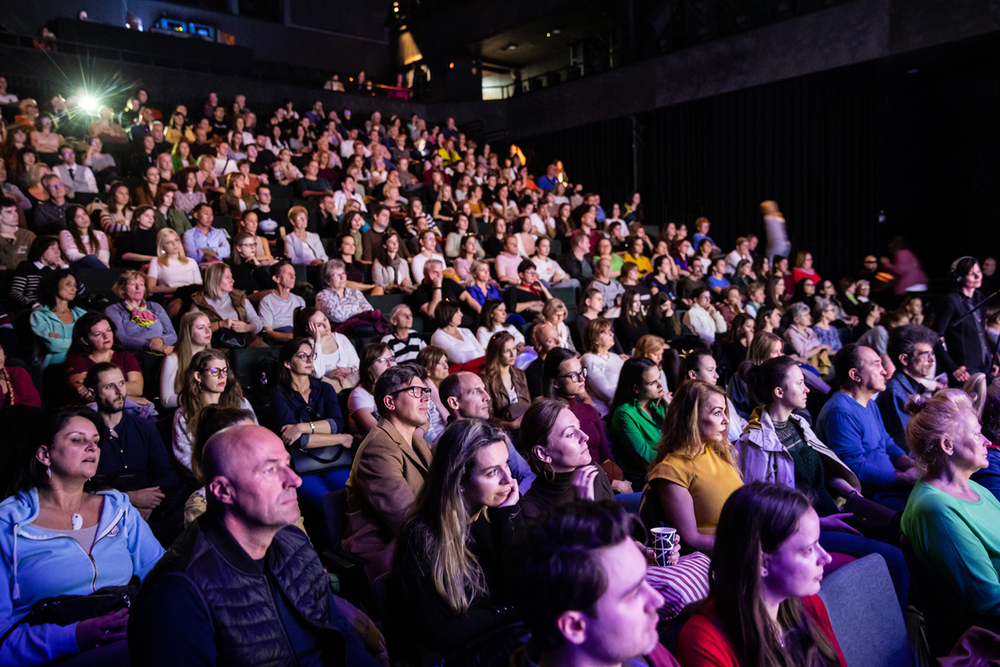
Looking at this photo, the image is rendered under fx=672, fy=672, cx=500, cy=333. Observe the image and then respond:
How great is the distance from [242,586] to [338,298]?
144 inches

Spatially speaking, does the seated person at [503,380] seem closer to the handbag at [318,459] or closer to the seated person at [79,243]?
the handbag at [318,459]

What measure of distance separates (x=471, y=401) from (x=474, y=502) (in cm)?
128

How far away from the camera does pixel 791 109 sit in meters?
9.10

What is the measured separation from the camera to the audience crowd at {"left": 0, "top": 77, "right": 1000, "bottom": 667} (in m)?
1.34

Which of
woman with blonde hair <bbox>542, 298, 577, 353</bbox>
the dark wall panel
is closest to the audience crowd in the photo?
woman with blonde hair <bbox>542, 298, 577, 353</bbox>

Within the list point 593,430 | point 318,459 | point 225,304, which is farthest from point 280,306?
point 593,430

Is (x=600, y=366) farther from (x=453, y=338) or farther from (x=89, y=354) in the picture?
(x=89, y=354)

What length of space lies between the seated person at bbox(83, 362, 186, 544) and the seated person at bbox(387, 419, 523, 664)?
1491 mm

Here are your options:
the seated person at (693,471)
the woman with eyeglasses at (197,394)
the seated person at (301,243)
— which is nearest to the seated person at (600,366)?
Answer: the seated person at (693,471)

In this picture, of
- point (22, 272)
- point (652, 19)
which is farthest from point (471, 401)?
point (652, 19)

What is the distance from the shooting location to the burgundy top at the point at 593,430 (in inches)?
125

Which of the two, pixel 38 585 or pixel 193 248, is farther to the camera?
pixel 193 248

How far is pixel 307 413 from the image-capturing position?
3.32 meters

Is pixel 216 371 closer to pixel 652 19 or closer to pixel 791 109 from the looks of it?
pixel 791 109
